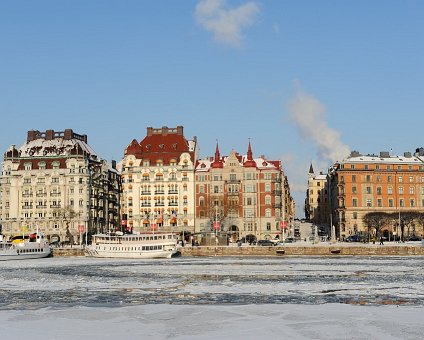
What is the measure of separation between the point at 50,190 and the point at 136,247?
6119 cm

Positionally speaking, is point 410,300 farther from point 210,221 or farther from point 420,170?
point 420,170

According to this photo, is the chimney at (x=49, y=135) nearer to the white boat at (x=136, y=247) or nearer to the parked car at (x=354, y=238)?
the white boat at (x=136, y=247)

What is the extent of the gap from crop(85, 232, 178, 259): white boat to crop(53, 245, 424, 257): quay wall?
580 centimetres

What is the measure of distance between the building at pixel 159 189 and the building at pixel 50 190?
9.54m

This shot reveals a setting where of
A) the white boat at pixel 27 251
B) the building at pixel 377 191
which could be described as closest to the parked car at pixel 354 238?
the building at pixel 377 191

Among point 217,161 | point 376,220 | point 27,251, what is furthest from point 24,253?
point 376,220

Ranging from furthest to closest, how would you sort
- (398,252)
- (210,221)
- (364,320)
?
(210,221) < (398,252) < (364,320)

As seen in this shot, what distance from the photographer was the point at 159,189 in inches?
5906

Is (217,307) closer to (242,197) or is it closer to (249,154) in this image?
(242,197)

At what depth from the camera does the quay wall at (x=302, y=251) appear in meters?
96.1

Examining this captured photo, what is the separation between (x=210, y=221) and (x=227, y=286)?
340ft

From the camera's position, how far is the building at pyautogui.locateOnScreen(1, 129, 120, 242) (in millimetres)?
152750

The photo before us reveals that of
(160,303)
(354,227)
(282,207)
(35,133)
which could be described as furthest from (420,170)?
(160,303)

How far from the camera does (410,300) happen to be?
33250mm
